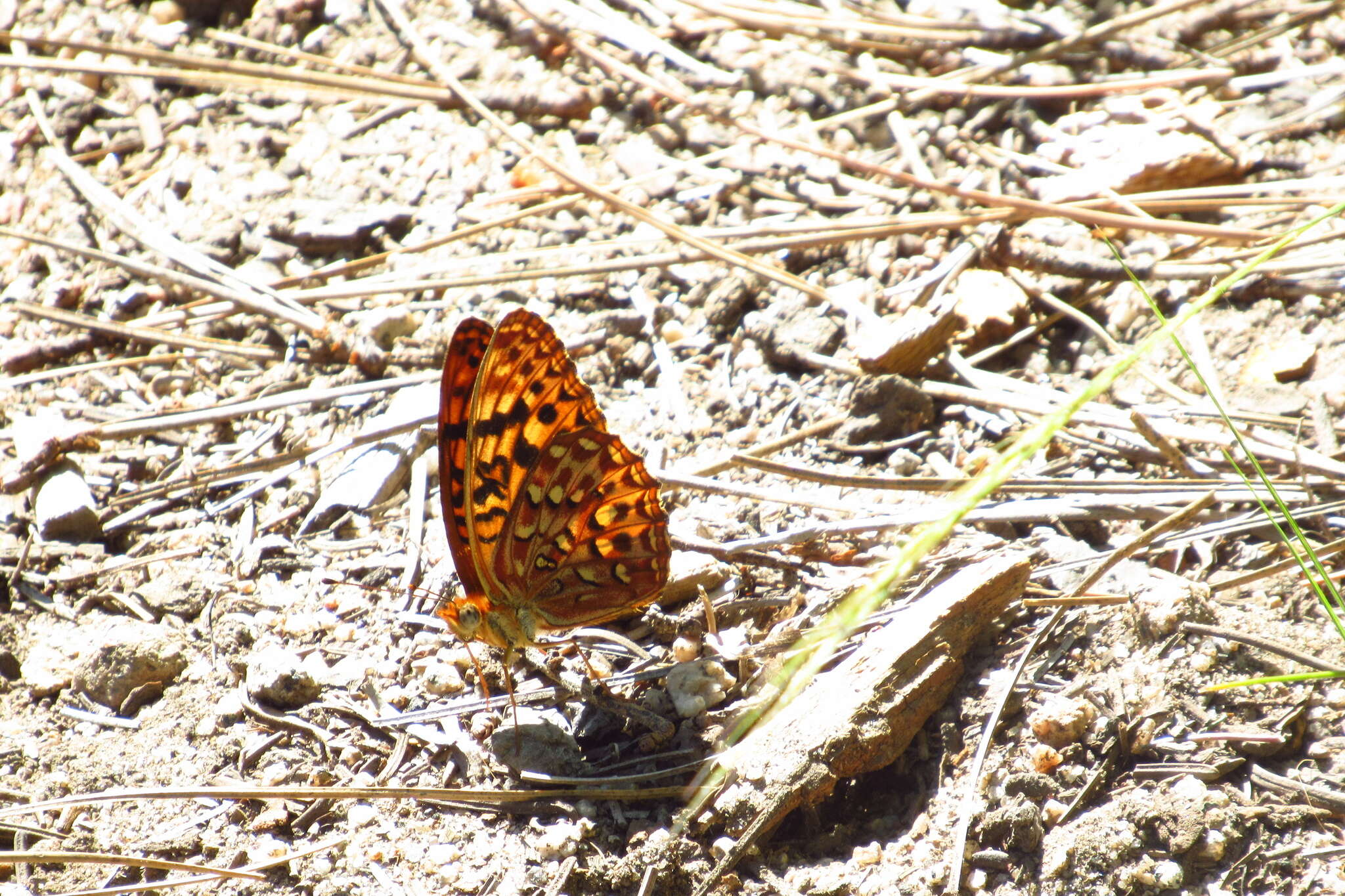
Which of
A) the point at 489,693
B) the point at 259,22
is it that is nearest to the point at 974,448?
the point at 489,693

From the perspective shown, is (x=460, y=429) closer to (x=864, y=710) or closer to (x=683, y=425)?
(x=683, y=425)

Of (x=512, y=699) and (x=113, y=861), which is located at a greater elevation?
(x=512, y=699)

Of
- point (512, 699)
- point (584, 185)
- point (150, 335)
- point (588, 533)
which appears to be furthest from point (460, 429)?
point (150, 335)

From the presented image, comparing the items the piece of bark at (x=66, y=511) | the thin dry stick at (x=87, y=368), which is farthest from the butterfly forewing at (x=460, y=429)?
the thin dry stick at (x=87, y=368)

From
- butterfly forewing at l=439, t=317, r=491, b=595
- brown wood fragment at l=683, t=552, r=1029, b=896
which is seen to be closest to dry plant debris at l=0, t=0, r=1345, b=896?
brown wood fragment at l=683, t=552, r=1029, b=896

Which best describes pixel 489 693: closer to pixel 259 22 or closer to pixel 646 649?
pixel 646 649

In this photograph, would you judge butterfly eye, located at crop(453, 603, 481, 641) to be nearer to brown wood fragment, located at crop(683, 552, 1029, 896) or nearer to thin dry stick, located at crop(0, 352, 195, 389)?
brown wood fragment, located at crop(683, 552, 1029, 896)

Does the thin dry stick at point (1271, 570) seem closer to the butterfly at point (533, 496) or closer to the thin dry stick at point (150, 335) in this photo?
the butterfly at point (533, 496)
